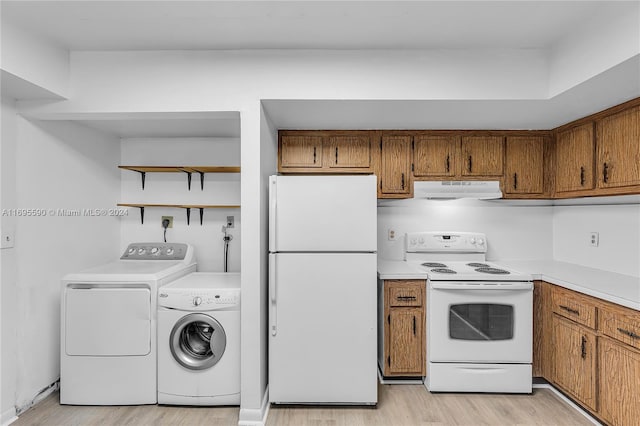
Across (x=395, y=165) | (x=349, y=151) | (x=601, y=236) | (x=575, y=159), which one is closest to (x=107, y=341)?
(x=349, y=151)

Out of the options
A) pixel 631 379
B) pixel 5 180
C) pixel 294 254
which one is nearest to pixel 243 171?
pixel 294 254

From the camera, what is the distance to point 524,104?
7.68 ft

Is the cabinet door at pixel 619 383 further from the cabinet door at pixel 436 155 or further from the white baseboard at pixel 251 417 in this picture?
the white baseboard at pixel 251 417

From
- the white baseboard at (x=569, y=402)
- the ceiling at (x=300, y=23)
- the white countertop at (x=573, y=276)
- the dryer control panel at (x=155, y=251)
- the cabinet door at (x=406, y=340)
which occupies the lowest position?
the white baseboard at (x=569, y=402)

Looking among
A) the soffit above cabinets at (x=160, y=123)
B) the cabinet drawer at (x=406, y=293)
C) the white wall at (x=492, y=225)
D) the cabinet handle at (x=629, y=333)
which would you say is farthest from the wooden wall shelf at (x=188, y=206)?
the cabinet handle at (x=629, y=333)

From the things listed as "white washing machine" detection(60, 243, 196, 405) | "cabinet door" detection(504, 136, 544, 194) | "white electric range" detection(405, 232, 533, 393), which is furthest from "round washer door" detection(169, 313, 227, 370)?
"cabinet door" detection(504, 136, 544, 194)

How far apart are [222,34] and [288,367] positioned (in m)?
2.16

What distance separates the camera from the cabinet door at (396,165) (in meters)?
3.07

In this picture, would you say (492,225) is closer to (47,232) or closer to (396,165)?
(396,165)

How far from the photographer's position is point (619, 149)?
2.30 m

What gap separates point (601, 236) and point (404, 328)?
69.8 inches

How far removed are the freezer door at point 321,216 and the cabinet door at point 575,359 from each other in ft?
4.80

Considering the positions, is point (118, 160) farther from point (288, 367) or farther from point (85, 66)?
point (288, 367)

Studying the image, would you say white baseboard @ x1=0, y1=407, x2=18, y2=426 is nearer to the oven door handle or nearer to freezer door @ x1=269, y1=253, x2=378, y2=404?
freezer door @ x1=269, y1=253, x2=378, y2=404
